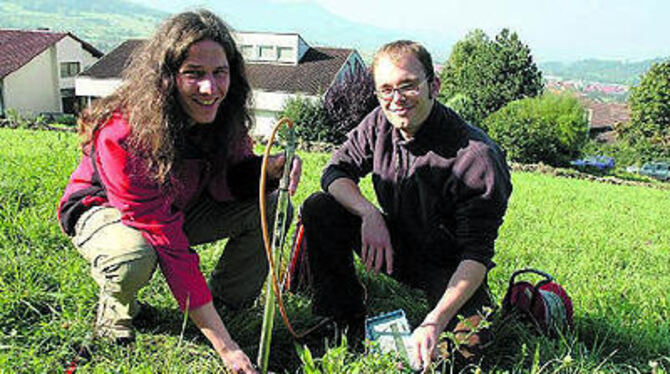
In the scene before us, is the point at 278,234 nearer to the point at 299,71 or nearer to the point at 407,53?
the point at 407,53

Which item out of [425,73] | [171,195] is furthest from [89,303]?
[425,73]

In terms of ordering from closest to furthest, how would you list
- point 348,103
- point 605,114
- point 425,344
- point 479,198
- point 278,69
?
point 425,344
point 479,198
point 348,103
point 278,69
point 605,114

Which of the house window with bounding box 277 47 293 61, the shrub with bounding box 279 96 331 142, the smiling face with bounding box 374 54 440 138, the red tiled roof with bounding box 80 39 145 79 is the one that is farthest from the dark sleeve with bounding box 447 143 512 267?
the red tiled roof with bounding box 80 39 145 79

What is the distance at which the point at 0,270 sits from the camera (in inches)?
102

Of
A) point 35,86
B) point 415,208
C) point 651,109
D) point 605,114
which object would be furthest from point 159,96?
point 605,114

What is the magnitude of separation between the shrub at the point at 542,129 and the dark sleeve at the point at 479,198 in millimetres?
23832

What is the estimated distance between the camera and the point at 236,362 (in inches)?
76.1

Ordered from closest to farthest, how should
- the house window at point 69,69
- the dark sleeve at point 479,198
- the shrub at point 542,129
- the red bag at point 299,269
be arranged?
the dark sleeve at point 479,198 → the red bag at point 299,269 → the shrub at point 542,129 → the house window at point 69,69

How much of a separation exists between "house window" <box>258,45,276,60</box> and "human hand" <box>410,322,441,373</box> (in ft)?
128

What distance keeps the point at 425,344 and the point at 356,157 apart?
106cm

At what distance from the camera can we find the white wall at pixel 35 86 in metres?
37.0

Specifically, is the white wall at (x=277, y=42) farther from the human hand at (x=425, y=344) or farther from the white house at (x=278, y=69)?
the human hand at (x=425, y=344)

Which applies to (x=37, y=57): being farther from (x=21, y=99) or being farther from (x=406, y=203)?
(x=406, y=203)

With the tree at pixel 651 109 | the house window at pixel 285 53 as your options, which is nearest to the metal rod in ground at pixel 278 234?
the tree at pixel 651 109
